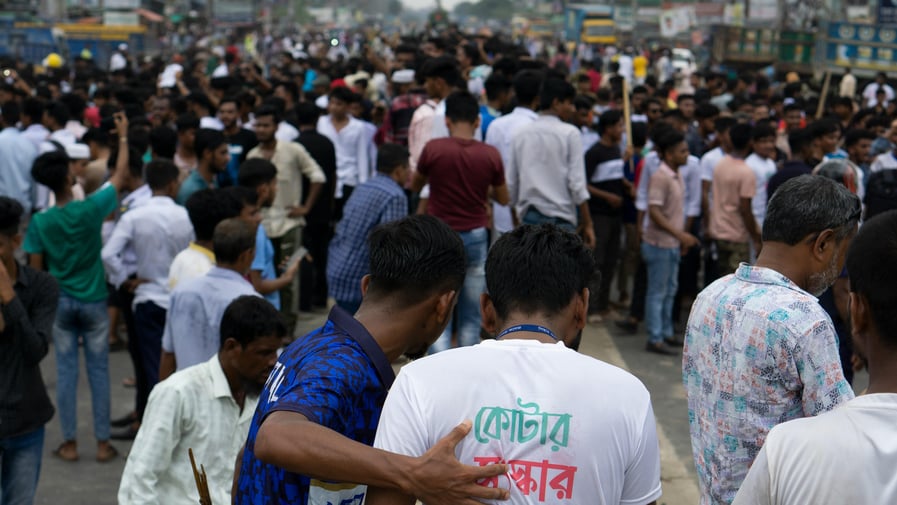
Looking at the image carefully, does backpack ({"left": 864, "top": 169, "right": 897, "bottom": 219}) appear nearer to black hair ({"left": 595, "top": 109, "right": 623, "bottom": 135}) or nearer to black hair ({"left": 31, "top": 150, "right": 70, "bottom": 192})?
black hair ({"left": 595, "top": 109, "right": 623, "bottom": 135})

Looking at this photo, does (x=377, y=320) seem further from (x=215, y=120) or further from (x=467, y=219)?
(x=215, y=120)

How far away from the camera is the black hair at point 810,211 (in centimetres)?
315

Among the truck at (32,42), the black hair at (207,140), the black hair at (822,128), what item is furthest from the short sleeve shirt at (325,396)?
the truck at (32,42)

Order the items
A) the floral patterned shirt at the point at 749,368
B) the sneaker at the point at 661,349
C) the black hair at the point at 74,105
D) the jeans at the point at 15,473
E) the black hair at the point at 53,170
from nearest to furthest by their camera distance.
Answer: the floral patterned shirt at the point at 749,368, the jeans at the point at 15,473, the black hair at the point at 53,170, the sneaker at the point at 661,349, the black hair at the point at 74,105

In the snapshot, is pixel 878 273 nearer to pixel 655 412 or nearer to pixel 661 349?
pixel 655 412

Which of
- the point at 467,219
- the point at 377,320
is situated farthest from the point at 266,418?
the point at 467,219

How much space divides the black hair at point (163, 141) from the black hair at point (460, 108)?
2140 millimetres

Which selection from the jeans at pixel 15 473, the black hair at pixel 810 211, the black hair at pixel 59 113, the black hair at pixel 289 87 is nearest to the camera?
the black hair at pixel 810 211

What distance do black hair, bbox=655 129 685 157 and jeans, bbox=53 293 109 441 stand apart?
14.2 ft

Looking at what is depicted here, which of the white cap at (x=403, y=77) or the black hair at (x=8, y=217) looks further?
the white cap at (x=403, y=77)

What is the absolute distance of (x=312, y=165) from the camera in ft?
28.0

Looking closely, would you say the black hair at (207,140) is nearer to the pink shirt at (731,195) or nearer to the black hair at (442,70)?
the black hair at (442,70)

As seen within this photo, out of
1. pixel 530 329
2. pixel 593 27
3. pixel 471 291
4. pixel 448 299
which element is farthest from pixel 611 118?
pixel 593 27

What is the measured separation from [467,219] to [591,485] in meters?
4.76
